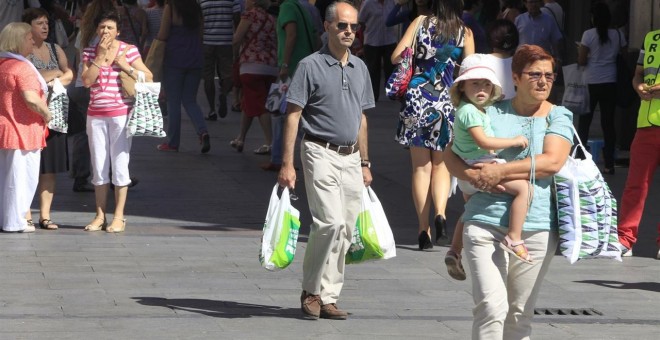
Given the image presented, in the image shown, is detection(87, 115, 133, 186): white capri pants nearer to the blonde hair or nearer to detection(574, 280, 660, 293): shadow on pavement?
the blonde hair

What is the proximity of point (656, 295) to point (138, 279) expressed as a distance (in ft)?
10.5

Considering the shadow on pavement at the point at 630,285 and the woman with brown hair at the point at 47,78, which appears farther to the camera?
the woman with brown hair at the point at 47,78

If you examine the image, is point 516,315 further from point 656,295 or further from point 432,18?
point 432,18

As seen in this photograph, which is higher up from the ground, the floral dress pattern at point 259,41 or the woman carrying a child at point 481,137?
the woman carrying a child at point 481,137

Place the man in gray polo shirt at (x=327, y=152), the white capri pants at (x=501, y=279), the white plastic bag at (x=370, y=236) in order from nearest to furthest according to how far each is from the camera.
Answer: the white capri pants at (x=501, y=279) < the man in gray polo shirt at (x=327, y=152) < the white plastic bag at (x=370, y=236)

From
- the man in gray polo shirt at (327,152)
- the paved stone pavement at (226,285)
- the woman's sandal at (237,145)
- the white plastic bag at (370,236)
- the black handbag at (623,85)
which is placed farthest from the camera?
the woman's sandal at (237,145)

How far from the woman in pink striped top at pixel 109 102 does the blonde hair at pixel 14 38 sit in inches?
20.5

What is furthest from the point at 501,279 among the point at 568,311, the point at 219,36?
the point at 219,36

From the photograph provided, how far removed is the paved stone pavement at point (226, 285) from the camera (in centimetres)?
739

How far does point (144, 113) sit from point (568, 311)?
13.0 ft

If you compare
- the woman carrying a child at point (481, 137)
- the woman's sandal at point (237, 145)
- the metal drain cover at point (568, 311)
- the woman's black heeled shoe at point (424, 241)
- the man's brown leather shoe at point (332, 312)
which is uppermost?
the woman carrying a child at point (481, 137)

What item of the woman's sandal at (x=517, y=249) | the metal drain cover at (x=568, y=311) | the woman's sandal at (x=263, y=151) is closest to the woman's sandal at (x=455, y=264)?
the woman's sandal at (x=517, y=249)

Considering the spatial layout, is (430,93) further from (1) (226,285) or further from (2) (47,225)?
(2) (47,225)

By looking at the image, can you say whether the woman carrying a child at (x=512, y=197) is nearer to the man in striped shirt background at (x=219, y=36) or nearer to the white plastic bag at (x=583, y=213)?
the white plastic bag at (x=583, y=213)
